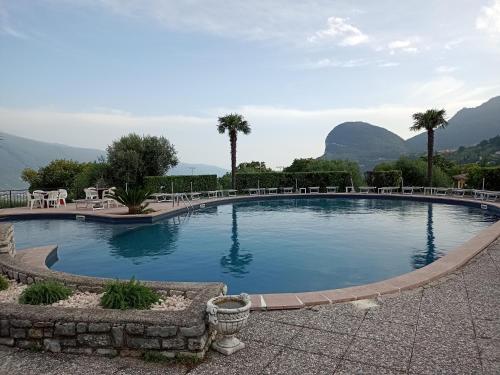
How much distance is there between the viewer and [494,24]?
12.5 meters

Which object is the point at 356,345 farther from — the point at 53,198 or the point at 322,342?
the point at 53,198

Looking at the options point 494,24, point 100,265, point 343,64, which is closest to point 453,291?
point 100,265

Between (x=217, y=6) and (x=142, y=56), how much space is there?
6765mm

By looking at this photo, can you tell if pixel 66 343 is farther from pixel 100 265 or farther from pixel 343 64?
pixel 343 64

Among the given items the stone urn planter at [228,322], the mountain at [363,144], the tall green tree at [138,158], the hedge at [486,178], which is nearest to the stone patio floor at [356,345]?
the stone urn planter at [228,322]

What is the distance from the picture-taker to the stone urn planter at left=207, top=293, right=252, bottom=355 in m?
3.47

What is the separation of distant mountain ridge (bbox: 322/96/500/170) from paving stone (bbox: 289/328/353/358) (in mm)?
103476

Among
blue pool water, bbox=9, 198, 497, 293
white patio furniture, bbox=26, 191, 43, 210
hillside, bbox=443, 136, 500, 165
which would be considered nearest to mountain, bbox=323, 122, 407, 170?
hillside, bbox=443, 136, 500, 165

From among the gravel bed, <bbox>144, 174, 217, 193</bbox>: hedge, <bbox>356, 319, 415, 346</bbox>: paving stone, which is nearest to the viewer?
<bbox>356, 319, 415, 346</bbox>: paving stone

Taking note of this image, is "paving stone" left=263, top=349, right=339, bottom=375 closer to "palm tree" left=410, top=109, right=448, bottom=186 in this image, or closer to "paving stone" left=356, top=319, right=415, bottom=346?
"paving stone" left=356, top=319, right=415, bottom=346

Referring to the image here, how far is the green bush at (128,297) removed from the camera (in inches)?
161

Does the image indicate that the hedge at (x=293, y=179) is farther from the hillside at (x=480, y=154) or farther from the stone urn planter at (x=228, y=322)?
the hillside at (x=480, y=154)

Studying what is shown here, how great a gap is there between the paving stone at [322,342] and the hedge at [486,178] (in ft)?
66.0

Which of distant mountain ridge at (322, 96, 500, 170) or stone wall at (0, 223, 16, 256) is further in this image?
distant mountain ridge at (322, 96, 500, 170)
